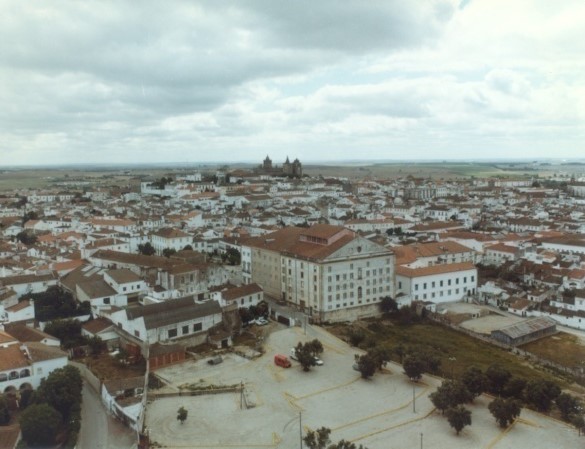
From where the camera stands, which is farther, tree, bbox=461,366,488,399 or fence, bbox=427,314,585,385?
fence, bbox=427,314,585,385

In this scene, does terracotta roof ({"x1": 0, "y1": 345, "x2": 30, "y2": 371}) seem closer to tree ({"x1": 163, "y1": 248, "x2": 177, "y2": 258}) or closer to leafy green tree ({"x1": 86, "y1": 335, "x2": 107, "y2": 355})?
leafy green tree ({"x1": 86, "y1": 335, "x2": 107, "y2": 355})

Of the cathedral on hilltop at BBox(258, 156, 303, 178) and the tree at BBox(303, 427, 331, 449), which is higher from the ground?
the cathedral on hilltop at BBox(258, 156, 303, 178)

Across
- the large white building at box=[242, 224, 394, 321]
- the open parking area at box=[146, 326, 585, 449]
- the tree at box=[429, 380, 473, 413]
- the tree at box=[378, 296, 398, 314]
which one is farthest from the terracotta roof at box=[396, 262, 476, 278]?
the tree at box=[429, 380, 473, 413]

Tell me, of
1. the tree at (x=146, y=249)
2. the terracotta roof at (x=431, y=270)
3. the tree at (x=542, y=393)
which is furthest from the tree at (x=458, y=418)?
the tree at (x=146, y=249)

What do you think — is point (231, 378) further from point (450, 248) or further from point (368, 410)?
point (450, 248)

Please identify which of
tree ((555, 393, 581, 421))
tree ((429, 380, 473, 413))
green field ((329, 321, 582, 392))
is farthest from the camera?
green field ((329, 321, 582, 392))

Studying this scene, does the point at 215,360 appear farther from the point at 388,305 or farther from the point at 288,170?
the point at 288,170

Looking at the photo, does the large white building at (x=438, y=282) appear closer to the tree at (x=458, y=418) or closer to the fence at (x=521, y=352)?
the fence at (x=521, y=352)
